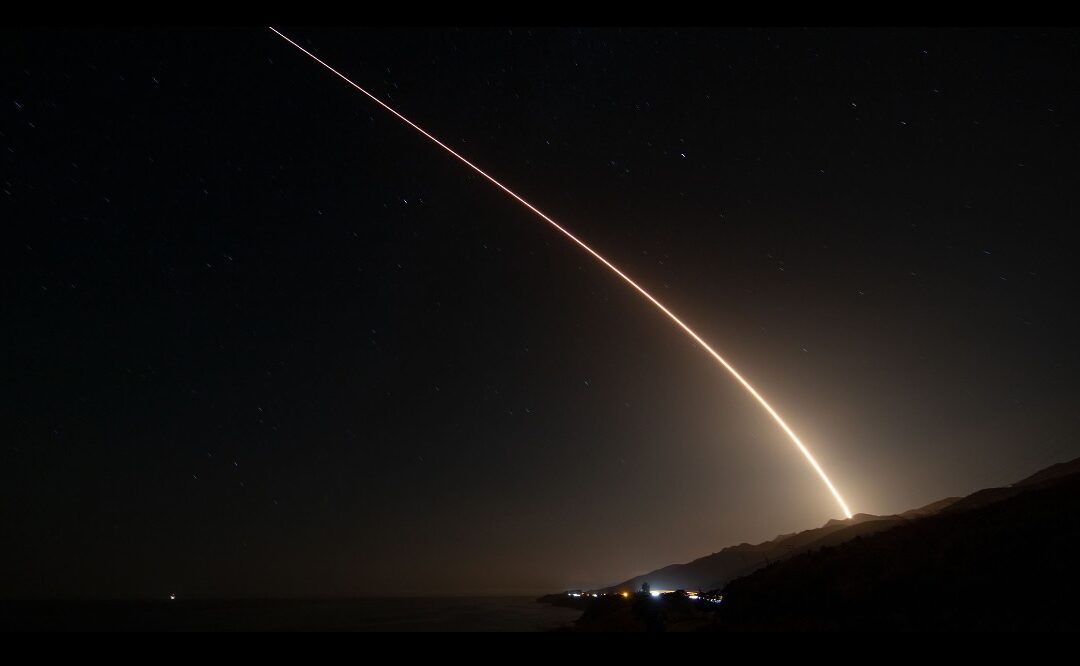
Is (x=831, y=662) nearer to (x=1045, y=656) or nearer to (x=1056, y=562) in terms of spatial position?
(x=1045, y=656)

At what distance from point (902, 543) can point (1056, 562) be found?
8111 millimetres

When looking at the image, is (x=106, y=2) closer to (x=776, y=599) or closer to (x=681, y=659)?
(x=681, y=659)

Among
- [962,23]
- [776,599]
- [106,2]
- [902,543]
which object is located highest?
[106,2]

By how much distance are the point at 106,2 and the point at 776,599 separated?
28135 millimetres

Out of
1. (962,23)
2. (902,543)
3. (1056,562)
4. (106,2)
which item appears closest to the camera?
(106,2)

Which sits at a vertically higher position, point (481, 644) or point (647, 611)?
point (481, 644)

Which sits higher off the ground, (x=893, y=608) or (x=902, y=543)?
(x=902, y=543)

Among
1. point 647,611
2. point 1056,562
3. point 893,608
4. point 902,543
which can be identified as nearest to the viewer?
point 647,611

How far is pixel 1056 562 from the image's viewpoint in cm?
1648

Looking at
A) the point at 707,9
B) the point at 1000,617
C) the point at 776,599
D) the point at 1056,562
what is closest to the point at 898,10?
the point at 707,9

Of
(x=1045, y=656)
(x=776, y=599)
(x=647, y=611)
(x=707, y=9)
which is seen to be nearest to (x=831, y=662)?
(x=1045, y=656)

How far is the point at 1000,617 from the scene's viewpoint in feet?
48.3

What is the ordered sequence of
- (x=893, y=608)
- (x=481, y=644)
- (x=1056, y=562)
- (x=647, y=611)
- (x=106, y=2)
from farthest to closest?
(x=893, y=608)
(x=1056, y=562)
(x=647, y=611)
(x=481, y=644)
(x=106, y=2)

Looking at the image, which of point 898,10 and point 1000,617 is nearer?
point 898,10
